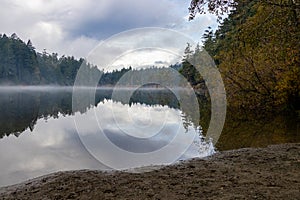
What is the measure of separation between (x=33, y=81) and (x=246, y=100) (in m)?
74.8

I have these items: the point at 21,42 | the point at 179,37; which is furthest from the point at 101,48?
the point at 21,42

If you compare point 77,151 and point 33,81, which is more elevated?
point 33,81

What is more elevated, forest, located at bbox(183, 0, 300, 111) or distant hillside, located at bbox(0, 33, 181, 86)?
distant hillside, located at bbox(0, 33, 181, 86)

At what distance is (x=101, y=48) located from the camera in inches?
240

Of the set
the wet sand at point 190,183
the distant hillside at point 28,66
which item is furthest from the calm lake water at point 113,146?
the distant hillside at point 28,66

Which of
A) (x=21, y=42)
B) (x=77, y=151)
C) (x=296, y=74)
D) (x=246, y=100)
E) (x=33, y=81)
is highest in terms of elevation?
(x=21, y=42)

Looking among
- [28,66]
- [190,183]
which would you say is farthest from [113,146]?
[28,66]

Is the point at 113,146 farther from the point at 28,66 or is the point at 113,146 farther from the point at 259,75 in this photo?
the point at 28,66

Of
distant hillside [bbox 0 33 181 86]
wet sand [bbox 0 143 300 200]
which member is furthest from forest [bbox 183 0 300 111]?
distant hillside [bbox 0 33 181 86]

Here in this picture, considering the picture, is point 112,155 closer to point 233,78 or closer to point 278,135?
point 278,135

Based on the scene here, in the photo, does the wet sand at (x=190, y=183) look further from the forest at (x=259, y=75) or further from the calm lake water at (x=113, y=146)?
the forest at (x=259, y=75)

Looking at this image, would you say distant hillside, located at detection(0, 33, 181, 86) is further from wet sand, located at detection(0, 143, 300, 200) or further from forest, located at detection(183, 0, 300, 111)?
wet sand, located at detection(0, 143, 300, 200)

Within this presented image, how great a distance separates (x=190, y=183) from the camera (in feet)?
15.2

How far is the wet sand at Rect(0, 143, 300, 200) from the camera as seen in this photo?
4.11m
